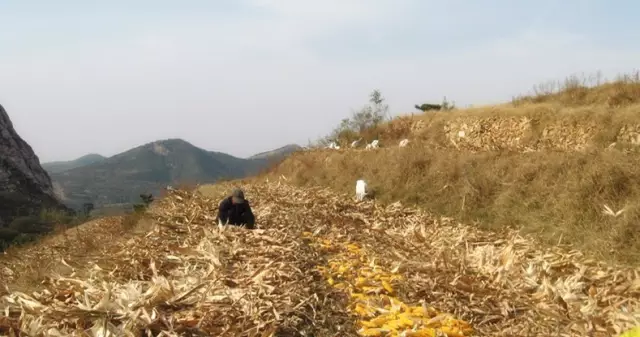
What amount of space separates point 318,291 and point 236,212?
3.58m

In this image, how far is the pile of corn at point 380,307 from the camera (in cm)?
459

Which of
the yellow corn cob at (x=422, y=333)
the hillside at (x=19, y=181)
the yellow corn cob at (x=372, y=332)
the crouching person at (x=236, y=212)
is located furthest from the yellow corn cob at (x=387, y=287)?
the hillside at (x=19, y=181)

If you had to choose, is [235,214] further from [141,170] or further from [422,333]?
[141,170]

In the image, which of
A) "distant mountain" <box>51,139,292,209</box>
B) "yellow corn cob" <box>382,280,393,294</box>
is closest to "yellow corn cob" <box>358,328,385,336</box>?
"yellow corn cob" <box>382,280,393,294</box>

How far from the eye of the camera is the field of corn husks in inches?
157

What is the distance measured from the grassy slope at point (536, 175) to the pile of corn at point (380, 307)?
12.0 feet

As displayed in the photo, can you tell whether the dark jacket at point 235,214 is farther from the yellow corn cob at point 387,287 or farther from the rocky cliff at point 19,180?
the rocky cliff at point 19,180

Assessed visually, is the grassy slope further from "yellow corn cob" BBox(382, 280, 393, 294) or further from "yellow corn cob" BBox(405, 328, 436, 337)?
"yellow corn cob" BBox(405, 328, 436, 337)

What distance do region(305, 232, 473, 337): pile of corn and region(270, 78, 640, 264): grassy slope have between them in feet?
12.0

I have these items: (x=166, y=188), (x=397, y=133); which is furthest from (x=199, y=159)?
(x=166, y=188)

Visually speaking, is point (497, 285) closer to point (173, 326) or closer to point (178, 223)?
point (173, 326)

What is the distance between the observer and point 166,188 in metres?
13.0

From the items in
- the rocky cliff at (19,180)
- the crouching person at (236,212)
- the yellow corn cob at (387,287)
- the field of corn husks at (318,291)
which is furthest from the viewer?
the rocky cliff at (19,180)

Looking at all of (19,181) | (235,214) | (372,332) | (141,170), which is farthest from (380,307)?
(141,170)
